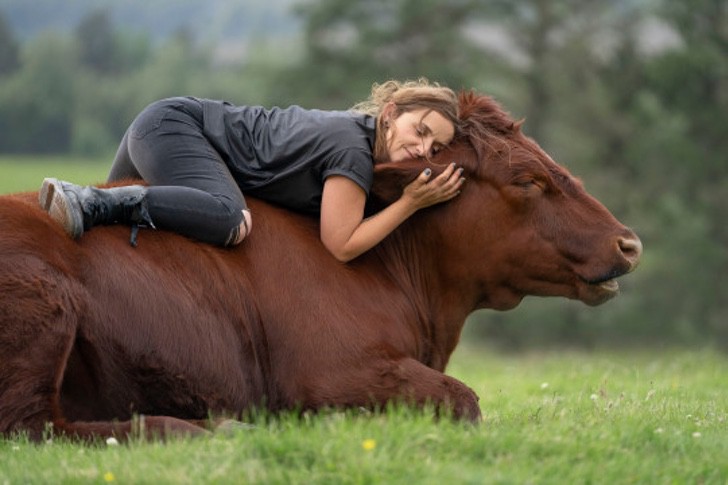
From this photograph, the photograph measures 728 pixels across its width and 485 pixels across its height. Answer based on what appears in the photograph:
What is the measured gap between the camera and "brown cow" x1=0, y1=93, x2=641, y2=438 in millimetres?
5387

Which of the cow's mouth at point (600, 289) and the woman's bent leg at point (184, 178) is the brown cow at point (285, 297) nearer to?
the cow's mouth at point (600, 289)

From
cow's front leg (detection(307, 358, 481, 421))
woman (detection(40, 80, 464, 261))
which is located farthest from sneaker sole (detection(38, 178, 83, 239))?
cow's front leg (detection(307, 358, 481, 421))

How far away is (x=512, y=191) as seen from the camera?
645cm

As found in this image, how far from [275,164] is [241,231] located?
1.66 feet

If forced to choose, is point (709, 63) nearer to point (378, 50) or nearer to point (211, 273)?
point (378, 50)

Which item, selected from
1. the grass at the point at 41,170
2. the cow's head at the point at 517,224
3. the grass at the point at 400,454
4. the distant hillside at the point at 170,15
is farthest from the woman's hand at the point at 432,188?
the distant hillside at the point at 170,15

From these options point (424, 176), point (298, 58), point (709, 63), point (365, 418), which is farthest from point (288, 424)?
point (298, 58)

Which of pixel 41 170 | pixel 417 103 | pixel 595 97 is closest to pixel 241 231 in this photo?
pixel 417 103

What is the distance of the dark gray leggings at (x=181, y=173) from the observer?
19.2 feet

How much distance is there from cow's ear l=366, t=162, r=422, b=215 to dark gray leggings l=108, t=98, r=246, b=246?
0.72 metres

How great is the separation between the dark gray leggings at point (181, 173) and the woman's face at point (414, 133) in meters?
0.86

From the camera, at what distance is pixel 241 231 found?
5.96 metres

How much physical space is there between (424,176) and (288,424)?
5.58ft

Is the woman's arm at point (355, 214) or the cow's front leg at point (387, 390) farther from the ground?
the woman's arm at point (355, 214)
